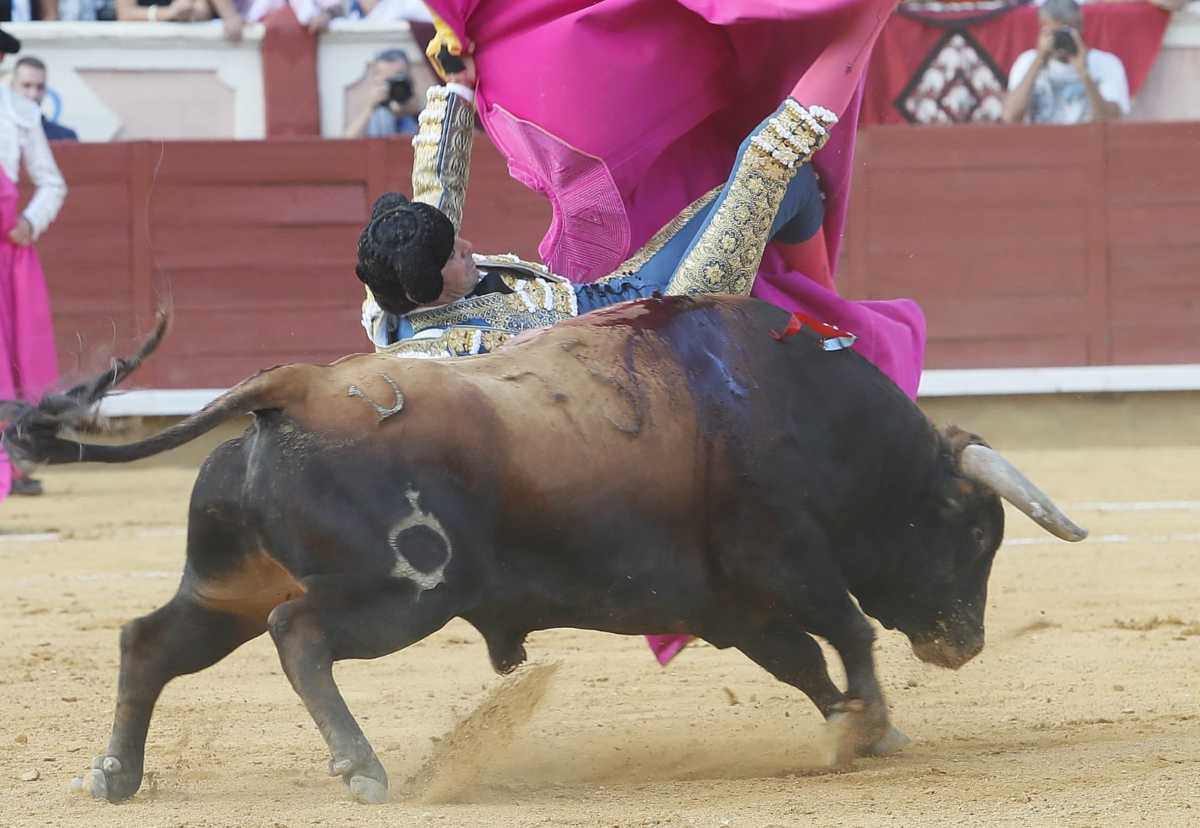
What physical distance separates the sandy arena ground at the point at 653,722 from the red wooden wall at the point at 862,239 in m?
2.51

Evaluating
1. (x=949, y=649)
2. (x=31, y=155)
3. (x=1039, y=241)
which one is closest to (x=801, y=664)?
(x=949, y=649)

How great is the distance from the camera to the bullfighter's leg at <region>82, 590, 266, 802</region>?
2.74 meters

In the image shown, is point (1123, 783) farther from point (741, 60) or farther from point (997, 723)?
point (741, 60)

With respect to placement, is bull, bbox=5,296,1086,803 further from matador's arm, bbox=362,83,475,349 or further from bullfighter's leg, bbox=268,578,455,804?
matador's arm, bbox=362,83,475,349

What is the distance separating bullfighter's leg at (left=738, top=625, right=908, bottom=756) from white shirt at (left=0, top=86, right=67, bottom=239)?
4783mm

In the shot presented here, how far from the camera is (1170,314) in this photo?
837 cm

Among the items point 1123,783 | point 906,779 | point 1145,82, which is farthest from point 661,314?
point 1145,82

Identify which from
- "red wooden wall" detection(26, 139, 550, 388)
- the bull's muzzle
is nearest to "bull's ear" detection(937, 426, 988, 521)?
the bull's muzzle

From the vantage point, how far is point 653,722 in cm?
341

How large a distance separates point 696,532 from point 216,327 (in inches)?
224

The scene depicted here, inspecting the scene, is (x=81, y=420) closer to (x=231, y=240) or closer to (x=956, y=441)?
(x=956, y=441)

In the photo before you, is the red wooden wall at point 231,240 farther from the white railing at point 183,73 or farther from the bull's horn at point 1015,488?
the bull's horn at point 1015,488

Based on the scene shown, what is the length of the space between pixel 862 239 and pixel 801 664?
5.45 meters

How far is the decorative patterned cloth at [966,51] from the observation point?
7926 mm
